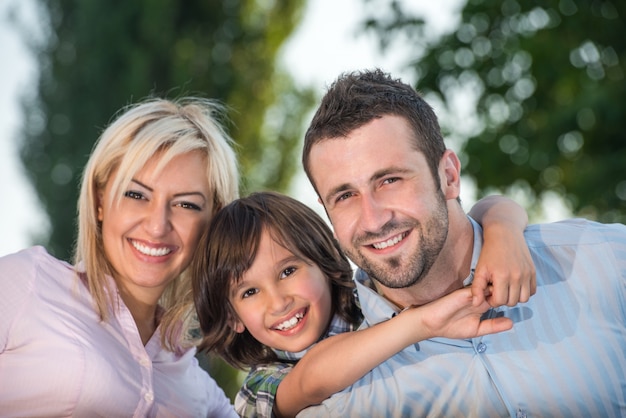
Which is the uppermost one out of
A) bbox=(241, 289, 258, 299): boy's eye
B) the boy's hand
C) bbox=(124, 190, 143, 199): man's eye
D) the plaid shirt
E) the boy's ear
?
bbox=(124, 190, 143, 199): man's eye

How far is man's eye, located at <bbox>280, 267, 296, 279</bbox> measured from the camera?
301 cm

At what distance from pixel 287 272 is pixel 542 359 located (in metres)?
0.96

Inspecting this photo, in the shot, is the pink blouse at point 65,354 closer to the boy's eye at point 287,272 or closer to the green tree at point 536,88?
the boy's eye at point 287,272

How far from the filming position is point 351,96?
261 cm

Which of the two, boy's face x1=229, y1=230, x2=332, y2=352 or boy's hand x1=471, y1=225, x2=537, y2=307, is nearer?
boy's hand x1=471, y1=225, x2=537, y2=307

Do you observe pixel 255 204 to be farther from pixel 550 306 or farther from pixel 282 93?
pixel 282 93

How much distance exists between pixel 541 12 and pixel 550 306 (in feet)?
10.2

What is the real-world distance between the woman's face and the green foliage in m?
11.1

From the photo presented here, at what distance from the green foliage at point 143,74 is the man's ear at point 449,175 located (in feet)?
38.5

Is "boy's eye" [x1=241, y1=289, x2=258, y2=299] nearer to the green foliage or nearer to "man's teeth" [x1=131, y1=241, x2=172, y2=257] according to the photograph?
"man's teeth" [x1=131, y1=241, x2=172, y2=257]

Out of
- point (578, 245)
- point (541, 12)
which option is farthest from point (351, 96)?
point (541, 12)

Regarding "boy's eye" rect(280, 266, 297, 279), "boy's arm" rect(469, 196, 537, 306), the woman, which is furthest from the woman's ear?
"boy's arm" rect(469, 196, 537, 306)

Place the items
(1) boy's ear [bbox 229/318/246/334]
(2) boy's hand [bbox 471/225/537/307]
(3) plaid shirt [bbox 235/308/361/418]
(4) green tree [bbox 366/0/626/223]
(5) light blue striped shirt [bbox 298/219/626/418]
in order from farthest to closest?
(4) green tree [bbox 366/0/626/223] → (1) boy's ear [bbox 229/318/246/334] → (3) plaid shirt [bbox 235/308/361/418] → (5) light blue striped shirt [bbox 298/219/626/418] → (2) boy's hand [bbox 471/225/537/307]

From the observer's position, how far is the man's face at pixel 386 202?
8.20 feet
